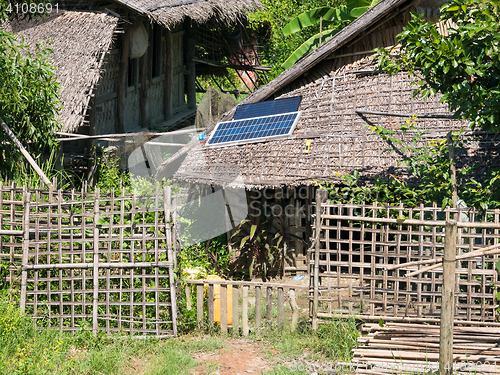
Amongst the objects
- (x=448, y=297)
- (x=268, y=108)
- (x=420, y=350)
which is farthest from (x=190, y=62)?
(x=448, y=297)

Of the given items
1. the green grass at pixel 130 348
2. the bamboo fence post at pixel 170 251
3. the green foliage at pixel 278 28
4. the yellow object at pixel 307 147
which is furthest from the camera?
the green foliage at pixel 278 28

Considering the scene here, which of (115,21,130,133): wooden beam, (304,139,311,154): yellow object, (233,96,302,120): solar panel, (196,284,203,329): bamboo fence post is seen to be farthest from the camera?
(115,21,130,133): wooden beam

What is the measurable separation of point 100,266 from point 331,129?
192 inches

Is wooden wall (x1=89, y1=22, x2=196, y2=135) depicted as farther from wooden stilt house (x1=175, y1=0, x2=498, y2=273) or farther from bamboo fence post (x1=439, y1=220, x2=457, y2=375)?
bamboo fence post (x1=439, y1=220, x2=457, y2=375)

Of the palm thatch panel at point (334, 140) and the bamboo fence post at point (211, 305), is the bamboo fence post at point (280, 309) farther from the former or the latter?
the palm thatch panel at point (334, 140)

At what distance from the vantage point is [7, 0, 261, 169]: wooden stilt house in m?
10.3

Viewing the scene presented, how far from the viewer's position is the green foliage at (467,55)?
643 centimetres

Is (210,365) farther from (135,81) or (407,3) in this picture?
(135,81)

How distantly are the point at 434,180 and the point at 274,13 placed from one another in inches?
541

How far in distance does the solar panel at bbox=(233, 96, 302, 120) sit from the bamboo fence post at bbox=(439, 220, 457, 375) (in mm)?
6046

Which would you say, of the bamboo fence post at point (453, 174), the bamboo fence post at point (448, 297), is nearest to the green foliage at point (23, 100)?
the bamboo fence post at point (453, 174)

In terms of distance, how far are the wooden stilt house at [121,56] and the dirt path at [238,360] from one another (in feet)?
17.0

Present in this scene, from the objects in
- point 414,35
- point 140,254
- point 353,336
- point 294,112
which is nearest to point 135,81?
point 294,112

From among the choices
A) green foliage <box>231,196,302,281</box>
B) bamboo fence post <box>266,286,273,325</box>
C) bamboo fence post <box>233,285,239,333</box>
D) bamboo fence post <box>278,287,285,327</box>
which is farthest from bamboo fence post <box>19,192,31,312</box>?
green foliage <box>231,196,302,281</box>
